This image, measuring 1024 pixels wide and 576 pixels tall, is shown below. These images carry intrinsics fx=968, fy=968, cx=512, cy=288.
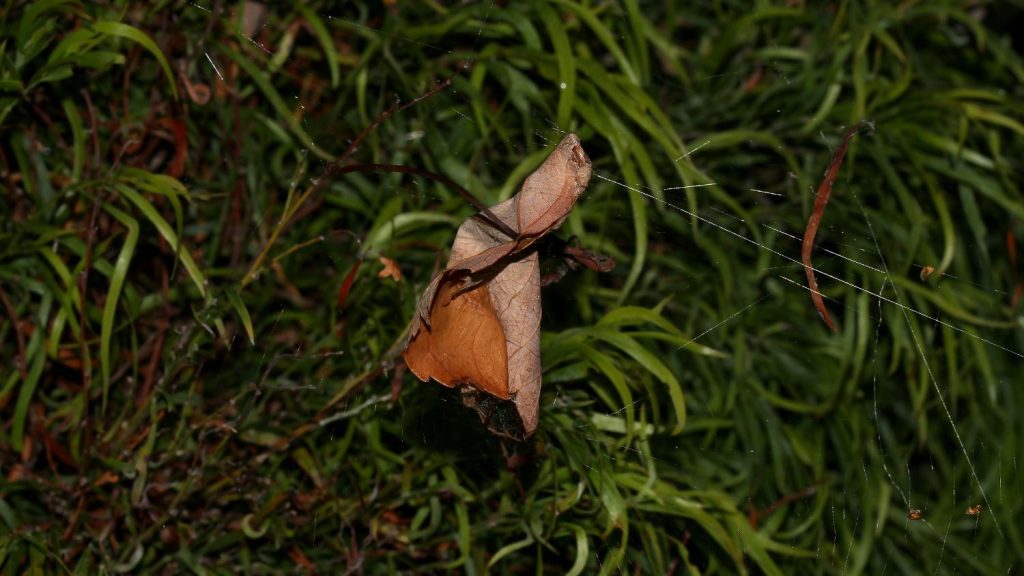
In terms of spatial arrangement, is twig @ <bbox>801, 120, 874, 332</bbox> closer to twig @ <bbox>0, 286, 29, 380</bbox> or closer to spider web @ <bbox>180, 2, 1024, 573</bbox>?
spider web @ <bbox>180, 2, 1024, 573</bbox>

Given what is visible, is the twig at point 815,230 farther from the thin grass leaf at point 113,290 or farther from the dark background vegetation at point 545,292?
the thin grass leaf at point 113,290

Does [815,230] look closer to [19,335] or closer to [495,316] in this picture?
[495,316]

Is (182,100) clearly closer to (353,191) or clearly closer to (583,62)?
(353,191)

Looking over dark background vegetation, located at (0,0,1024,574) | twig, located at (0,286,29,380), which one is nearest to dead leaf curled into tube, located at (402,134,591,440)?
dark background vegetation, located at (0,0,1024,574)

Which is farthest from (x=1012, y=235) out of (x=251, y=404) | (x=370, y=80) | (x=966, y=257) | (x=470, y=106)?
(x=251, y=404)

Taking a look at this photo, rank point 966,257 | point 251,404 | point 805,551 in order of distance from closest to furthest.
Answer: point 251,404 → point 805,551 → point 966,257

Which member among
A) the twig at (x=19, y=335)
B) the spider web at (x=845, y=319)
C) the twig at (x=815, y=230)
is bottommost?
the spider web at (x=845, y=319)

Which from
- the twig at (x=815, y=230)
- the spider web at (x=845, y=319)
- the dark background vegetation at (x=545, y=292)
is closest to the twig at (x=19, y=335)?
the dark background vegetation at (x=545, y=292)
